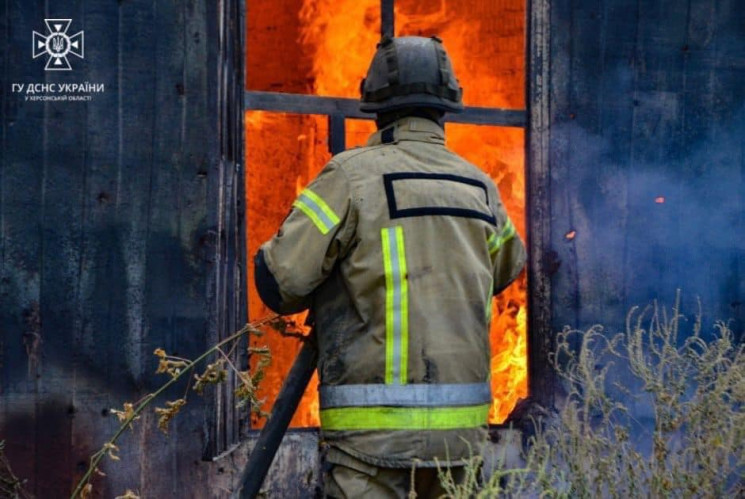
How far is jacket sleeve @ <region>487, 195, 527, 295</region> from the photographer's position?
14.6 ft

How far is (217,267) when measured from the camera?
576 cm

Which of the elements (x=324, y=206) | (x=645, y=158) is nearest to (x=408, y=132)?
(x=324, y=206)

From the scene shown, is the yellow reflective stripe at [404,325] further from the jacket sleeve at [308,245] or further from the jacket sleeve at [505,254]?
the jacket sleeve at [505,254]

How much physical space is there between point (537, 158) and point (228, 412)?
7.61ft

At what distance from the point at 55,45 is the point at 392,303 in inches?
105

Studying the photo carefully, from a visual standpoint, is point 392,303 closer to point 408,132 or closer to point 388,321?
point 388,321

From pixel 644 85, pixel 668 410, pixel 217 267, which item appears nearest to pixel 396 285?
pixel 668 410

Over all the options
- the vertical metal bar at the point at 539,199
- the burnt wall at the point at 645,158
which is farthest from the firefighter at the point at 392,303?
the burnt wall at the point at 645,158

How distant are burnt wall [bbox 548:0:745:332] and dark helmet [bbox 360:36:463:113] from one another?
236 centimetres

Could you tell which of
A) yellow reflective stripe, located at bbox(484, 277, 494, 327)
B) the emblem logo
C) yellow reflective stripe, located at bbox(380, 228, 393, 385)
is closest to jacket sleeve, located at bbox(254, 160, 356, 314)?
yellow reflective stripe, located at bbox(380, 228, 393, 385)

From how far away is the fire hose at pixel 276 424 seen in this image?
13.7 ft

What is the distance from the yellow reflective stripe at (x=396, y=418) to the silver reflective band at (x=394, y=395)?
0.02m

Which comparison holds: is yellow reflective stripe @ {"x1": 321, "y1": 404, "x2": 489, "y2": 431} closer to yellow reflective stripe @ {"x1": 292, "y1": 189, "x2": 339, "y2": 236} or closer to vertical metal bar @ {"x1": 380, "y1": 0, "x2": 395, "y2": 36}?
yellow reflective stripe @ {"x1": 292, "y1": 189, "x2": 339, "y2": 236}

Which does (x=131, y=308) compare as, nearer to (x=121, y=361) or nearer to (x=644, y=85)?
(x=121, y=361)
